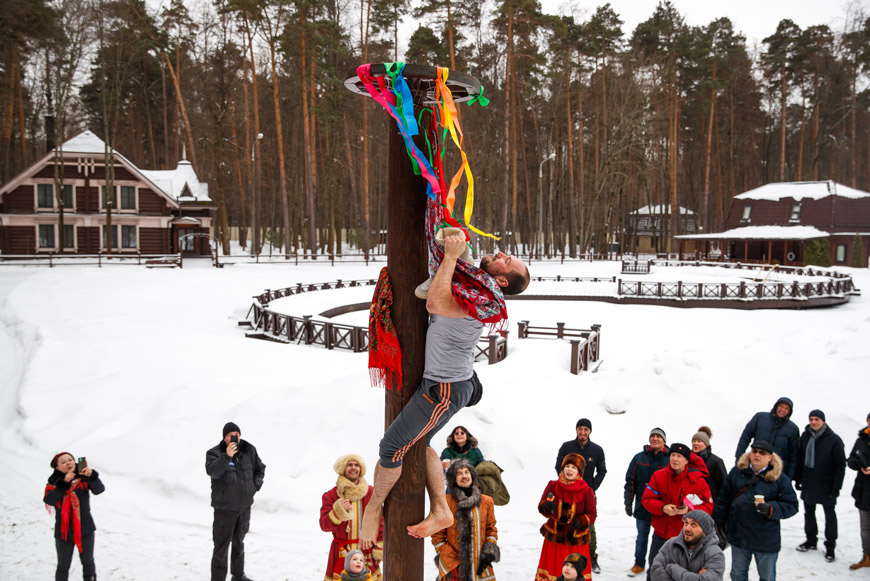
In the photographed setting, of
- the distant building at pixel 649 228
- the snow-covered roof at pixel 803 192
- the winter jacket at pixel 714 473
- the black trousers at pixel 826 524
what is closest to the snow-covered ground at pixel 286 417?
the black trousers at pixel 826 524

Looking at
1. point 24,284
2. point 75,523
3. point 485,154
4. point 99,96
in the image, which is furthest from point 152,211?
point 75,523

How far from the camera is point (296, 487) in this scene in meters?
8.02

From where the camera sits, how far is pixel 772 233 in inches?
1716

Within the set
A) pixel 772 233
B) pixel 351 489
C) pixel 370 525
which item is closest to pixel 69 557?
pixel 351 489

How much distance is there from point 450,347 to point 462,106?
41.9m

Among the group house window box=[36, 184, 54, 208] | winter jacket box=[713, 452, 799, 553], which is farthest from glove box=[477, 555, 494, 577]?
house window box=[36, 184, 54, 208]

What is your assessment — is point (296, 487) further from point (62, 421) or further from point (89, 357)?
point (89, 357)

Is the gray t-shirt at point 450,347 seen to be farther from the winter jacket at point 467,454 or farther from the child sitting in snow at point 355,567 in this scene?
the winter jacket at point 467,454

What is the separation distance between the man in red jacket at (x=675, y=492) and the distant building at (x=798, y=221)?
43.3 meters

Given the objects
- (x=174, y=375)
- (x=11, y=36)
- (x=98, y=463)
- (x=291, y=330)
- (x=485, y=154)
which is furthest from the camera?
(x=485, y=154)

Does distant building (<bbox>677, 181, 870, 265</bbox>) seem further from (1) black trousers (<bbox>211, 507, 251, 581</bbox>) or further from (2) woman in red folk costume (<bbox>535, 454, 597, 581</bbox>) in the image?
(1) black trousers (<bbox>211, 507, 251, 581</bbox>)

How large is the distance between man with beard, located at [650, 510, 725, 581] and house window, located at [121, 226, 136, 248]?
39.5m

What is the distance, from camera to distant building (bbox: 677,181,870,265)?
140ft

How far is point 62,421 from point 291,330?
25.6ft
